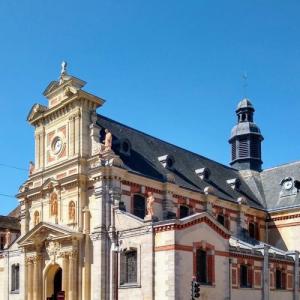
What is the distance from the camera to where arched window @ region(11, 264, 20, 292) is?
4543 centimetres

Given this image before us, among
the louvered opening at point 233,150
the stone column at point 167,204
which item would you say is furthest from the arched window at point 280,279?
the louvered opening at point 233,150

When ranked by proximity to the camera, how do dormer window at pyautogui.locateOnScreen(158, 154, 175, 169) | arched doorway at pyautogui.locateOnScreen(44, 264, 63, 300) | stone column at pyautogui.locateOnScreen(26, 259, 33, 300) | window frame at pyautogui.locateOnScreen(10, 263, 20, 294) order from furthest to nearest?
window frame at pyautogui.locateOnScreen(10, 263, 20, 294) < dormer window at pyautogui.locateOnScreen(158, 154, 175, 169) < stone column at pyautogui.locateOnScreen(26, 259, 33, 300) < arched doorway at pyautogui.locateOnScreen(44, 264, 63, 300)

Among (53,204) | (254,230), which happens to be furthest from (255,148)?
(53,204)

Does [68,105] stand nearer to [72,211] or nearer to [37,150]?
[37,150]

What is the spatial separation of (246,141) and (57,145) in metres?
24.1

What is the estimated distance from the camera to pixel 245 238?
47.6 m

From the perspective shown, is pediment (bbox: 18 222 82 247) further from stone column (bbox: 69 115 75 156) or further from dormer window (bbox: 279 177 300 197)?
dormer window (bbox: 279 177 300 197)

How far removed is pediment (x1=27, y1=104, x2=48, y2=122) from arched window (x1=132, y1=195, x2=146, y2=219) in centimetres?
1140

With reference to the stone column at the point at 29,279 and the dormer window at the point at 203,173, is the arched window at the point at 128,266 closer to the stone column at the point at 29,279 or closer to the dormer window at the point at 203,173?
the stone column at the point at 29,279

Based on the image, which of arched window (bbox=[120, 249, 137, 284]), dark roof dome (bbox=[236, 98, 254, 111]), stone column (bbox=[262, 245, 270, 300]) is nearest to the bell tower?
dark roof dome (bbox=[236, 98, 254, 111])

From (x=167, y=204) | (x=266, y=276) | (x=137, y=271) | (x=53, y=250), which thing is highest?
(x=167, y=204)

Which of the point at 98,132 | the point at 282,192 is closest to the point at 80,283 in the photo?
the point at 98,132

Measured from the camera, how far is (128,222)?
36031 millimetres

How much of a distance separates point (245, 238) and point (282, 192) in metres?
7.13
